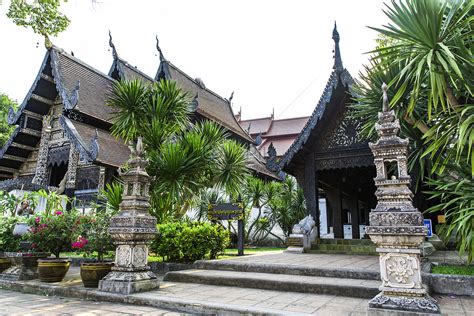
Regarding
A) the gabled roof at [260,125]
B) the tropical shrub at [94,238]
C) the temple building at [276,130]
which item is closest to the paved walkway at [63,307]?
the tropical shrub at [94,238]

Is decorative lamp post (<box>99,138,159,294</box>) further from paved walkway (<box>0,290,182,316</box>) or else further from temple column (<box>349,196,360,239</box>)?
temple column (<box>349,196,360,239</box>)

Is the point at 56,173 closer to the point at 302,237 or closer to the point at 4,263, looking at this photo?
the point at 4,263

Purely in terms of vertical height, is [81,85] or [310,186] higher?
[81,85]

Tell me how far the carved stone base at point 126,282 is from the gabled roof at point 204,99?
9795mm

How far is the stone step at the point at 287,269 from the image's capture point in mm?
5258

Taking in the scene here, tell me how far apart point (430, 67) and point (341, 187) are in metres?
8.51

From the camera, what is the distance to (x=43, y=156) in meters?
14.4

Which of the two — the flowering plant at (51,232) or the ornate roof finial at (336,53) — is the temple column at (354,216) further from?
the flowering plant at (51,232)

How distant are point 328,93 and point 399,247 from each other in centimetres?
560

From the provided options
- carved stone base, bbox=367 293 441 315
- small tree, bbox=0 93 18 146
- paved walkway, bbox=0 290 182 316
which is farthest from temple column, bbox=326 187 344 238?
small tree, bbox=0 93 18 146

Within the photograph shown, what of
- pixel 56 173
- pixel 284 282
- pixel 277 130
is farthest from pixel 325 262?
pixel 277 130

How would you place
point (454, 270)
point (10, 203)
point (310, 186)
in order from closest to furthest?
1. point (454, 270)
2. point (310, 186)
3. point (10, 203)

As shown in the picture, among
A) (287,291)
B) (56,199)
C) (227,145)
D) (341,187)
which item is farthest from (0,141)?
(287,291)

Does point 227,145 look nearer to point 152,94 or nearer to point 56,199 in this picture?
point 152,94
